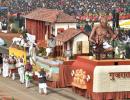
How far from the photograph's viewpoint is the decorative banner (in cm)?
2159

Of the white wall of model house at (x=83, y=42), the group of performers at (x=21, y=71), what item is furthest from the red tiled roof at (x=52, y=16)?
the white wall of model house at (x=83, y=42)

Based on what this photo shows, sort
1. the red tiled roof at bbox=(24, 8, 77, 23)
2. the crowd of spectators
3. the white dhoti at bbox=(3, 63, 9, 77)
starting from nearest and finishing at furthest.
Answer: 1. the white dhoti at bbox=(3, 63, 9, 77)
2. the red tiled roof at bbox=(24, 8, 77, 23)
3. the crowd of spectators

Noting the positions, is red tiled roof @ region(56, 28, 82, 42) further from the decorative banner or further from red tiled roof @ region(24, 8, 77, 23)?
the decorative banner

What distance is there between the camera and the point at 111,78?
856 inches

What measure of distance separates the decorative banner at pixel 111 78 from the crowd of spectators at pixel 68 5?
36.7 m

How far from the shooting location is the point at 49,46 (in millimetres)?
27859

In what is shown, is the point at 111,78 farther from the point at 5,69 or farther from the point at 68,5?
the point at 68,5

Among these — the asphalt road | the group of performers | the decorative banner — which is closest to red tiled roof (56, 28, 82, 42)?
the group of performers

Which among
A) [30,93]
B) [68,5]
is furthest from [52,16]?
[68,5]

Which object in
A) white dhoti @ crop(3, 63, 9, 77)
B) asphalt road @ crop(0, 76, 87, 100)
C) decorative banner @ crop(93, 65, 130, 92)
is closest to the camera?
decorative banner @ crop(93, 65, 130, 92)

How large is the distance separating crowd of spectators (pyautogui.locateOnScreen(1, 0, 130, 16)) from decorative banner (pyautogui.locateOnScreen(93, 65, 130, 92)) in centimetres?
3669

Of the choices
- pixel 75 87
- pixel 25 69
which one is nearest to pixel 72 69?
pixel 75 87

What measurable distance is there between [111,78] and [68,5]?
42.6 metres

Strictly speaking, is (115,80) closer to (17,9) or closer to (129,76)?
(129,76)
